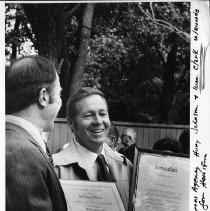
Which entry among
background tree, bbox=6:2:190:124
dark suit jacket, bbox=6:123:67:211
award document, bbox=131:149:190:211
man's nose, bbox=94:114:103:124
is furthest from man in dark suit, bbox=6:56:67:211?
award document, bbox=131:149:190:211

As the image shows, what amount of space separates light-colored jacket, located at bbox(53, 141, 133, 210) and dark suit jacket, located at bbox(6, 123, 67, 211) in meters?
0.08

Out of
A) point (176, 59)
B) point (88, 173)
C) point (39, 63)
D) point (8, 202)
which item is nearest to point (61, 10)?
point (39, 63)

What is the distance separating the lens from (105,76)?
→ 3.07m

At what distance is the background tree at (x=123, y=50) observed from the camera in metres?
2.98

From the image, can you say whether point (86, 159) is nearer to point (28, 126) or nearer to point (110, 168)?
point (110, 168)

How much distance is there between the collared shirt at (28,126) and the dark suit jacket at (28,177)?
0.02 m

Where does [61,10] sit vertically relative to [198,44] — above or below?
above

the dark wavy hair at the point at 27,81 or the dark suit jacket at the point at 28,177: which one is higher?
the dark wavy hair at the point at 27,81

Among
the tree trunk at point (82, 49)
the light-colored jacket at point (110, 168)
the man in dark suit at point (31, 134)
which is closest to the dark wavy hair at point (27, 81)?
the man in dark suit at point (31, 134)

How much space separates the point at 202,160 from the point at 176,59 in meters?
0.65

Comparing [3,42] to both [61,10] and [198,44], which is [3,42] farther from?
[198,44]

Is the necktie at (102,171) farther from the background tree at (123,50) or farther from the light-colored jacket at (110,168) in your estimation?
the background tree at (123,50)

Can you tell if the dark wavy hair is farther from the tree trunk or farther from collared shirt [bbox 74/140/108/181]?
collared shirt [bbox 74/140/108/181]

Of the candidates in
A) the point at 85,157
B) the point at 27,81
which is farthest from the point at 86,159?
the point at 27,81
